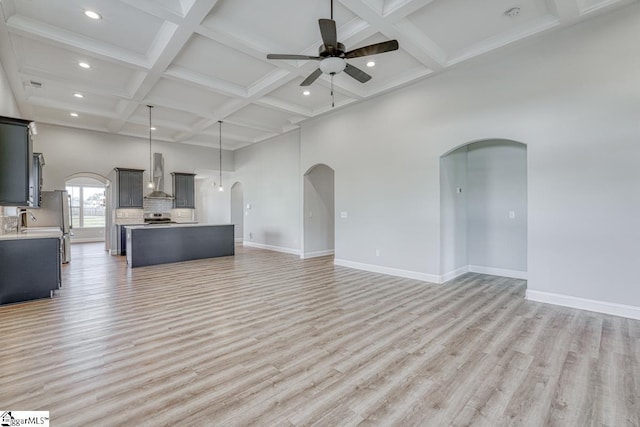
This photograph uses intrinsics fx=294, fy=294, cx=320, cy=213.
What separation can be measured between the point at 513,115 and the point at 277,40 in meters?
3.62

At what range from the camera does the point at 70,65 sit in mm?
4875

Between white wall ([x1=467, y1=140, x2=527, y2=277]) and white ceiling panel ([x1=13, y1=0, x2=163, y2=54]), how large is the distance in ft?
19.4

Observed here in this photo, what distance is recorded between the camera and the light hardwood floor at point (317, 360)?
1.93 metres

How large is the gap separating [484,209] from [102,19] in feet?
22.5

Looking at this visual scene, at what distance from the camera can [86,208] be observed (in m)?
12.0

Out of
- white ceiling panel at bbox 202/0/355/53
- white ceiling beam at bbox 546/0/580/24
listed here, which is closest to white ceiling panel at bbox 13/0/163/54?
white ceiling panel at bbox 202/0/355/53

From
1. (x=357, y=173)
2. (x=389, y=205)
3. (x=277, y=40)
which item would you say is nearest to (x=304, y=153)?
(x=357, y=173)

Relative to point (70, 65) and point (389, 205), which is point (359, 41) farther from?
point (70, 65)

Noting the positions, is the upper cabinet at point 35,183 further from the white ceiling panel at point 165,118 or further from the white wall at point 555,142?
the white wall at point 555,142

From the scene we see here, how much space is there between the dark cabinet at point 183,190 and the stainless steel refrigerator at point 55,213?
10.2 feet

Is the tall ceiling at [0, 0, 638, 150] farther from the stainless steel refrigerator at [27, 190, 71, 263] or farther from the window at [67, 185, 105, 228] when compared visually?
the window at [67, 185, 105, 228]

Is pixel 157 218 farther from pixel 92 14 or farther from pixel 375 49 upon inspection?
pixel 375 49

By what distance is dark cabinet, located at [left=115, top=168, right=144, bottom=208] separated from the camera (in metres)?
8.90

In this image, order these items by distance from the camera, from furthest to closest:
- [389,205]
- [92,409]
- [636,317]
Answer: [389,205], [636,317], [92,409]
